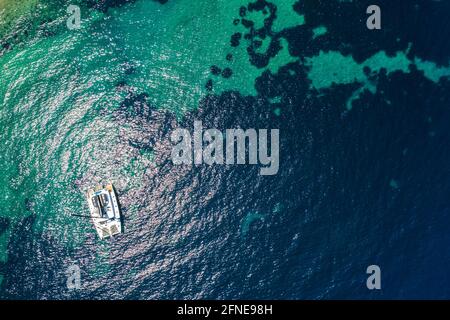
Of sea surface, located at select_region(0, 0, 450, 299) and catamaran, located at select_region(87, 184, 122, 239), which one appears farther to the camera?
sea surface, located at select_region(0, 0, 450, 299)

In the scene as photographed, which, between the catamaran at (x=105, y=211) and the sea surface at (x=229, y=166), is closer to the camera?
the catamaran at (x=105, y=211)

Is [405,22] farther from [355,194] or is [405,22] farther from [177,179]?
[177,179]

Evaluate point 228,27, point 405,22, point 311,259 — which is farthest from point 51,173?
point 405,22

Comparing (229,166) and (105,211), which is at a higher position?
(229,166)
